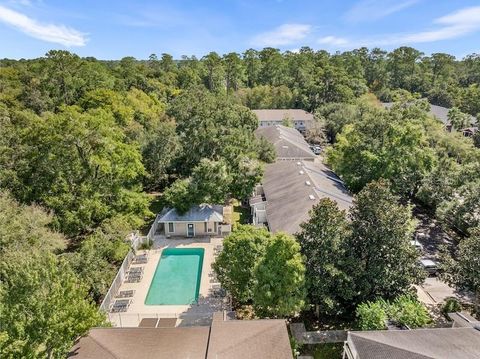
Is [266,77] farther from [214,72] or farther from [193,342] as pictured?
[193,342]

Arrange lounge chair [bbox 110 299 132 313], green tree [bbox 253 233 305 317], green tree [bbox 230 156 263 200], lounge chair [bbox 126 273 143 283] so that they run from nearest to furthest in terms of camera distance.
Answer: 1. green tree [bbox 253 233 305 317]
2. lounge chair [bbox 110 299 132 313]
3. lounge chair [bbox 126 273 143 283]
4. green tree [bbox 230 156 263 200]

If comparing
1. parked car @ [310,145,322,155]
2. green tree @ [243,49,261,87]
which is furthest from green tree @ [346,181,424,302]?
green tree @ [243,49,261,87]

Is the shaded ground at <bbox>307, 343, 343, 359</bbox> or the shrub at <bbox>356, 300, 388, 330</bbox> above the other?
the shrub at <bbox>356, 300, 388, 330</bbox>

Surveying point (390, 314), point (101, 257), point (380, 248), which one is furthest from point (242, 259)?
point (101, 257)

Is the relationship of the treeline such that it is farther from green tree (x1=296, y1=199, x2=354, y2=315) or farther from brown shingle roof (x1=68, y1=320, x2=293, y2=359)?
brown shingle roof (x1=68, y1=320, x2=293, y2=359)

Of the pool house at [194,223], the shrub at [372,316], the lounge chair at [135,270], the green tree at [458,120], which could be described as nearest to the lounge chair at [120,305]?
the lounge chair at [135,270]

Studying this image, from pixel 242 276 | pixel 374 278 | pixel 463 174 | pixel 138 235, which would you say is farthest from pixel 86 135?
pixel 463 174
